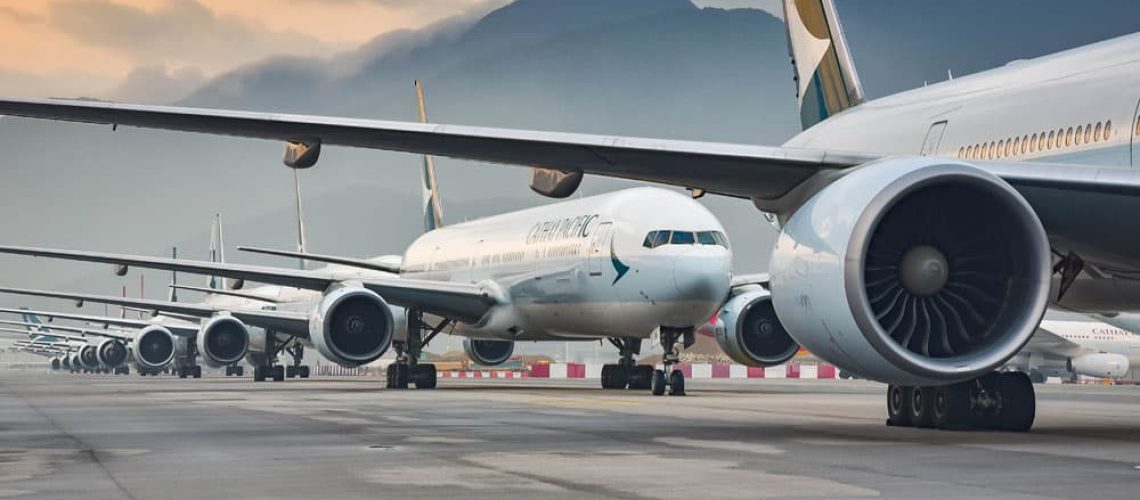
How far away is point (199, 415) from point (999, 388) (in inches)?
366

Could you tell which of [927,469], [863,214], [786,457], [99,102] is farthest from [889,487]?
[99,102]

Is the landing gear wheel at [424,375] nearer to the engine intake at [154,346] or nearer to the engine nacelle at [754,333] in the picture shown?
the engine nacelle at [754,333]

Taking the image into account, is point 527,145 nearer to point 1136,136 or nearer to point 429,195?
point 1136,136

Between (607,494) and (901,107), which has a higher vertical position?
(901,107)

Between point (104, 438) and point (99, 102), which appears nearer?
point (99, 102)

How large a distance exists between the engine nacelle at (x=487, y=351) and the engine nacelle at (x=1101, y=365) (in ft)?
85.0

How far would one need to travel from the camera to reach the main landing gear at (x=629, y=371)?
2980cm

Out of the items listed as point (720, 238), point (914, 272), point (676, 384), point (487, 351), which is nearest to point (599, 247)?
point (720, 238)

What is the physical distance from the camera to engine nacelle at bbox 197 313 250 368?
137 feet

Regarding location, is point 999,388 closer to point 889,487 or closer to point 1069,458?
point 1069,458

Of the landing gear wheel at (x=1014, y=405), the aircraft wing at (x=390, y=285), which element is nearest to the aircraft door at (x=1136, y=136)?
the landing gear wheel at (x=1014, y=405)

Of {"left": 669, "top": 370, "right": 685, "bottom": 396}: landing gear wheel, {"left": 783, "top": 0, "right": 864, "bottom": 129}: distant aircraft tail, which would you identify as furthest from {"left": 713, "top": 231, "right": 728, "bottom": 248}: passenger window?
{"left": 783, "top": 0, "right": 864, "bottom": 129}: distant aircraft tail

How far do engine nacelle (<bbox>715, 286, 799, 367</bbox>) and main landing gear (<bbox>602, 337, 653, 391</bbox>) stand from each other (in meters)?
3.79

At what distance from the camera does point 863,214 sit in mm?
10578
